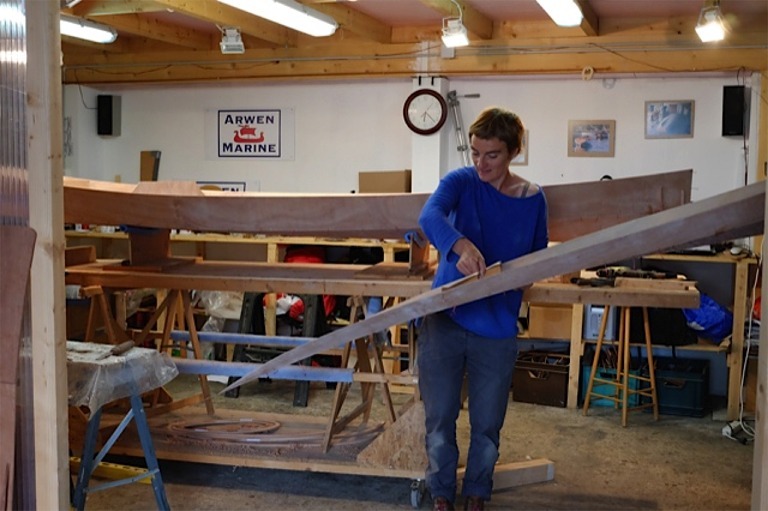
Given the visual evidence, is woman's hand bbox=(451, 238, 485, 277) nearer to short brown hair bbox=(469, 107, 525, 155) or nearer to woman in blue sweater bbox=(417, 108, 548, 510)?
woman in blue sweater bbox=(417, 108, 548, 510)

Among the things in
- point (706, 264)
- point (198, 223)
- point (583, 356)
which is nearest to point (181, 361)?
point (198, 223)

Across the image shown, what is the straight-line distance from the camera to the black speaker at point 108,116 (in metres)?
7.55

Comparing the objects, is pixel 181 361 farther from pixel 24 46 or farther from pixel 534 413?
pixel 534 413

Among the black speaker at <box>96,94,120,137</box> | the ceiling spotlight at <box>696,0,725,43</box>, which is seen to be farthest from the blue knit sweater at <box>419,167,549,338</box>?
the black speaker at <box>96,94,120,137</box>

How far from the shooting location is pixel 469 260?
2723 millimetres

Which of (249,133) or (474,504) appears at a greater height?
(249,133)

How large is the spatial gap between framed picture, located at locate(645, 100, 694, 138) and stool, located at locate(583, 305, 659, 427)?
1.53m

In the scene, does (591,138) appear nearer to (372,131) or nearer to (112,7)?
(372,131)

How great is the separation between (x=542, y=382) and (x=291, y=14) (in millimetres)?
2879

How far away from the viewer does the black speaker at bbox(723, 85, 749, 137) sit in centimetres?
Answer: 594

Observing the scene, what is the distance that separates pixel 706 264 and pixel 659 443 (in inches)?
66.9

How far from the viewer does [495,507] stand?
3.90 m

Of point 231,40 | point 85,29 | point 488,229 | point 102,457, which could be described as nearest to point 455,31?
point 231,40

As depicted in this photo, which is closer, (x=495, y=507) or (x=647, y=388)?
(x=495, y=507)
